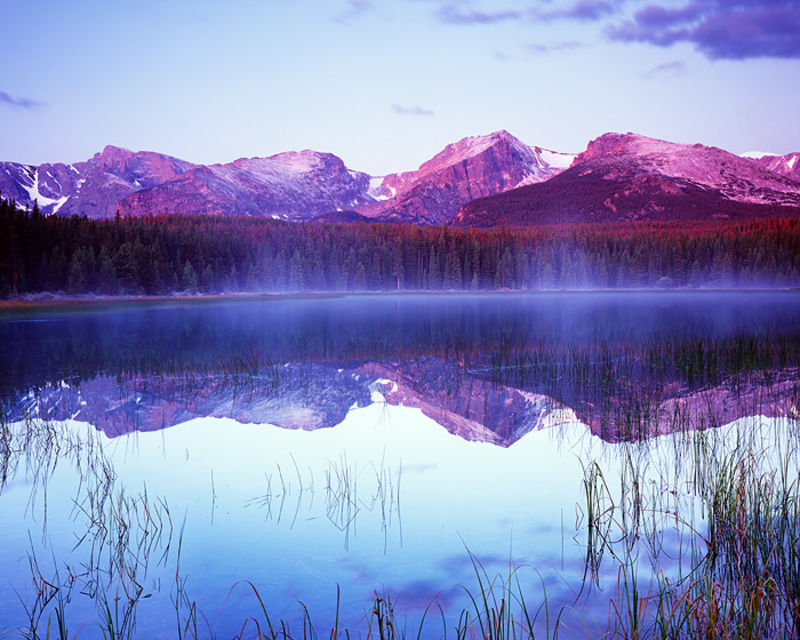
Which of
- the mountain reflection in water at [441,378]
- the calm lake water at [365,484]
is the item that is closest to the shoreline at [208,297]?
the mountain reflection in water at [441,378]

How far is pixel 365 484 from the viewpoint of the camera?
10.6m

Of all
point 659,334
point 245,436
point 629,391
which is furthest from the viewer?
point 659,334

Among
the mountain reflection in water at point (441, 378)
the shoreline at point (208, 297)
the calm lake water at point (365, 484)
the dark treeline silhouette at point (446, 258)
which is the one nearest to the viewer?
the calm lake water at point (365, 484)

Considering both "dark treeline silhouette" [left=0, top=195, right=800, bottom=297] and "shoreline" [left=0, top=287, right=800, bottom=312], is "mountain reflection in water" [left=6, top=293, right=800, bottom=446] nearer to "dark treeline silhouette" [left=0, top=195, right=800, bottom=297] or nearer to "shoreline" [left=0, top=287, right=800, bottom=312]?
"shoreline" [left=0, top=287, right=800, bottom=312]

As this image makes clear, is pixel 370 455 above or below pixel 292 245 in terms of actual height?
below

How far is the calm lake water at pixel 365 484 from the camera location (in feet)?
21.9

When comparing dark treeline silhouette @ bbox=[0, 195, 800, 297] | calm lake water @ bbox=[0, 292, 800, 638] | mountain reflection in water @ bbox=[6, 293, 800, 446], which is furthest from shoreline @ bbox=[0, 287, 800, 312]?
calm lake water @ bbox=[0, 292, 800, 638]

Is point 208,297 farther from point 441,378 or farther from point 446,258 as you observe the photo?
point 441,378

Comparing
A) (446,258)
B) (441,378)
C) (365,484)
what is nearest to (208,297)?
(446,258)

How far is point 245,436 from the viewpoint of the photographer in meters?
14.1

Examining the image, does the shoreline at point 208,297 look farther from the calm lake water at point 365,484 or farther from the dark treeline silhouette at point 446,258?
the calm lake water at point 365,484

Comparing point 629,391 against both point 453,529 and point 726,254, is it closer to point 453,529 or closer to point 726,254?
point 453,529

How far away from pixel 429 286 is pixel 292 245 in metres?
31.5

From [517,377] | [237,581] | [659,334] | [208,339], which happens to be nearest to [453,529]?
[237,581]
